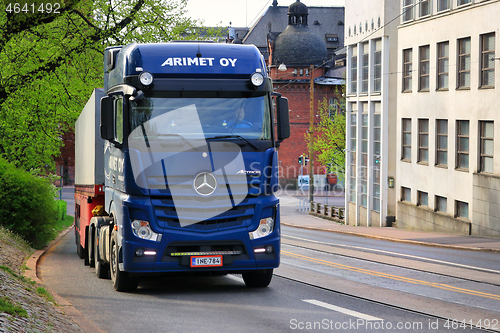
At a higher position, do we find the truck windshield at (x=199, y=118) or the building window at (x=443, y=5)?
the building window at (x=443, y=5)

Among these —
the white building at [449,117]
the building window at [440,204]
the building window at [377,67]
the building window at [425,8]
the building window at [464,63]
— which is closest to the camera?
the white building at [449,117]

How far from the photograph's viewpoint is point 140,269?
9789 millimetres

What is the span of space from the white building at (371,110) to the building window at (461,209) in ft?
30.0

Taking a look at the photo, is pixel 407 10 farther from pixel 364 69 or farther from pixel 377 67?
pixel 364 69

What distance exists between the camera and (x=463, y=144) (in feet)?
98.6

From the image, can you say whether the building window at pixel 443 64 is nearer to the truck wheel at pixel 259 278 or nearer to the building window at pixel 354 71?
the building window at pixel 354 71

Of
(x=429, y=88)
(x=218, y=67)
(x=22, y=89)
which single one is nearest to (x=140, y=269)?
(x=218, y=67)

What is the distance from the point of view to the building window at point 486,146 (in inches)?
1081

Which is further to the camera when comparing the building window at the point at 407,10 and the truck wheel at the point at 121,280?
the building window at the point at 407,10

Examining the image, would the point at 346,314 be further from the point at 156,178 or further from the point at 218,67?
the point at 218,67

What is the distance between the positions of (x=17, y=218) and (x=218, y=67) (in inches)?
434

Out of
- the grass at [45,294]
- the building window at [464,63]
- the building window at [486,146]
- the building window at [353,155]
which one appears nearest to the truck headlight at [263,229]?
the grass at [45,294]

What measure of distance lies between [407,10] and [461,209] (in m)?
11.9

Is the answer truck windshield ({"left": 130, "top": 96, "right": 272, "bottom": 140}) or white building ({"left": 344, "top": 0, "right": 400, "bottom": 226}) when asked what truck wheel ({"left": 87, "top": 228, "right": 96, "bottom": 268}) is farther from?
white building ({"left": 344, "top": 0, "right": 400, "bottom": 226})
